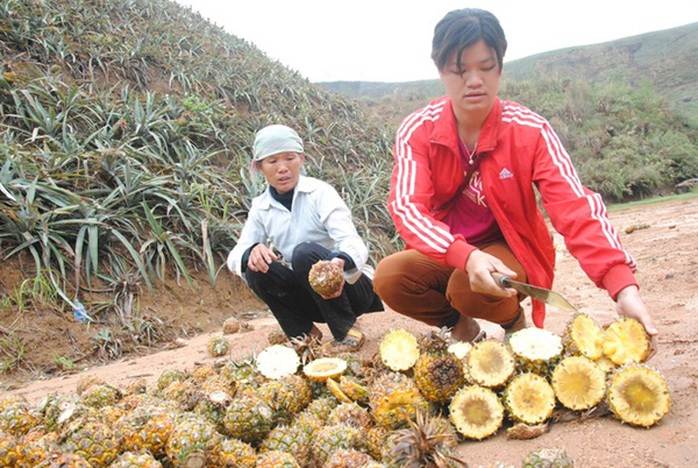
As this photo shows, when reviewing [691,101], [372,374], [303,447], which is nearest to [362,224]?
[372,374]

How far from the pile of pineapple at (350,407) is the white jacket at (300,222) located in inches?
45.2

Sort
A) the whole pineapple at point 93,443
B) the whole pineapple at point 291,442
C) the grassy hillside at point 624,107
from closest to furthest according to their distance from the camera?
the whole pineapple at point 93,443 < the whole pineapple at point 291,442 < the grassy hillside at point 624,107

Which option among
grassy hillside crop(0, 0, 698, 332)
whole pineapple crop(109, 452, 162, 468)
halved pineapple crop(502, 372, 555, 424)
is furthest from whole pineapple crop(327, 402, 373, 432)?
grassy hillside crop(0, 0, 698, 332)

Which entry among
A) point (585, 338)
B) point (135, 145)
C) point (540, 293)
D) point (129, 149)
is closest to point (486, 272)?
point (540, 293)

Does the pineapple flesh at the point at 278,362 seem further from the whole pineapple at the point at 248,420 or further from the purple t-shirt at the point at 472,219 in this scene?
the purple t-shirt at the point at 472,219

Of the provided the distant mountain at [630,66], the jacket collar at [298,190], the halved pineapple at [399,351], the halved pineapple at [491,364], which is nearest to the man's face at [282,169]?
the jacket collar at [298,190]

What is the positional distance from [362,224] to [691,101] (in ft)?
59.3

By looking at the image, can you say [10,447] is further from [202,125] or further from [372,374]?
[202,125]

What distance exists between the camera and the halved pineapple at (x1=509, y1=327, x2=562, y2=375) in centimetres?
204

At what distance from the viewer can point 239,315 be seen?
507 centimetres

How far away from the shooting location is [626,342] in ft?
6.52

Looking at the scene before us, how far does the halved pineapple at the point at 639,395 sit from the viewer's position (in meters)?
1.80

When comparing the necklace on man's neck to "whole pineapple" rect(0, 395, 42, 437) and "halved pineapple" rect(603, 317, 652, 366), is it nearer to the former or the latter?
"halved pineapple" rect(603, 317, 652, 366)

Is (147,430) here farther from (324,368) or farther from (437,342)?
(437,342)
